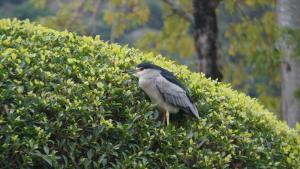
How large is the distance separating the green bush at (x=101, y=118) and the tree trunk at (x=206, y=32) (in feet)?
14.5

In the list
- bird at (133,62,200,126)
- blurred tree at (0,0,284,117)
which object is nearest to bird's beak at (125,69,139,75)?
bird at (133,62,200,126)

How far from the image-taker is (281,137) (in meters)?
4.96

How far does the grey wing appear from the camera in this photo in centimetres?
429

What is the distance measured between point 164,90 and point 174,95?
83 mm

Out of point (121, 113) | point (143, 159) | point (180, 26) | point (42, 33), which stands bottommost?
point (143, 159)

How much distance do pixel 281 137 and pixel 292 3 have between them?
3.97 metres

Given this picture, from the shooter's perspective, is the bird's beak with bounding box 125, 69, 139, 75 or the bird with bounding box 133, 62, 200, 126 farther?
the bird's beak with bounding box 125, 69, 139, 75

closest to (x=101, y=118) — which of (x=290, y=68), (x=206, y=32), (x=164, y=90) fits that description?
(x=164, y=90)

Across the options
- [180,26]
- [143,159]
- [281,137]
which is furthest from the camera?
[180,26]

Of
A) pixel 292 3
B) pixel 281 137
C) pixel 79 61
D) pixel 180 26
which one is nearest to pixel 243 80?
pixel 180 26

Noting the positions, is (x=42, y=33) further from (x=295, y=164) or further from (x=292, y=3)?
(x=292, y=3)

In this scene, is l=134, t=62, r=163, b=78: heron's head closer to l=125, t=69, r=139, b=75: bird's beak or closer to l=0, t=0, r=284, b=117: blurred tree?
l=125, t=69, r=139, b=75: bird's beak

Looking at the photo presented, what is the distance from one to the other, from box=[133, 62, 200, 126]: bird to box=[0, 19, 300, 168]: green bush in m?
0.07

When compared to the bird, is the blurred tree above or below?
above
